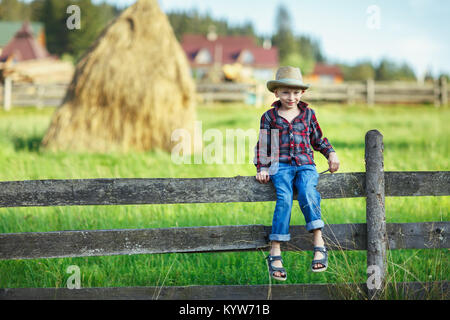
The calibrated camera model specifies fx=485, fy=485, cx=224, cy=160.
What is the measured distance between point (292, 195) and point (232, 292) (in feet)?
2.83

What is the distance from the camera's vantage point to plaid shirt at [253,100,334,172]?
3270 mm

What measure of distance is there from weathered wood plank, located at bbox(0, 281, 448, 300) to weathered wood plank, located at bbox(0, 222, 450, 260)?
28 centimetres

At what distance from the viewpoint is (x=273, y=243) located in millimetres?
3350

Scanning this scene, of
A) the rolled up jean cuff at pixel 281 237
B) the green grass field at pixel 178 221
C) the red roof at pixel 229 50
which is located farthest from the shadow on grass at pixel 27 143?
the red roof at pixel 229 50

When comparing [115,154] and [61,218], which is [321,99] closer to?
[115,154]

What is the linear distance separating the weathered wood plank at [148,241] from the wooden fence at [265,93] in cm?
1865

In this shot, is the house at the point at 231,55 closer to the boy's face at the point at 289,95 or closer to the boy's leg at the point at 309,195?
the boy's face at the point at 289,95

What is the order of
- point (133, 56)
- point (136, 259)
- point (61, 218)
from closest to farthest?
point (136, 259)
point (61, 218)
point (133, 56)

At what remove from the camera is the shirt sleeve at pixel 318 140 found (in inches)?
133

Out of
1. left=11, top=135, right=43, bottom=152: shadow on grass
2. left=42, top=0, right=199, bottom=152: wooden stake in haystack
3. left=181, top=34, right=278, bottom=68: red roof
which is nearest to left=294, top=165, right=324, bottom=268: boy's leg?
left=42, top=0, right=199, bottom=152: wooden stake in haystack

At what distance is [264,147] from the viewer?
3270mm

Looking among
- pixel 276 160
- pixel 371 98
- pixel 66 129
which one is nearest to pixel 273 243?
pixel 276 160

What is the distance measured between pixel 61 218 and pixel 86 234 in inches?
73.6

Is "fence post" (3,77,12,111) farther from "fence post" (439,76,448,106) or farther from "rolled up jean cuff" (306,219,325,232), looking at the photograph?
"rolled up jean cuff" (306,219,325,232)
